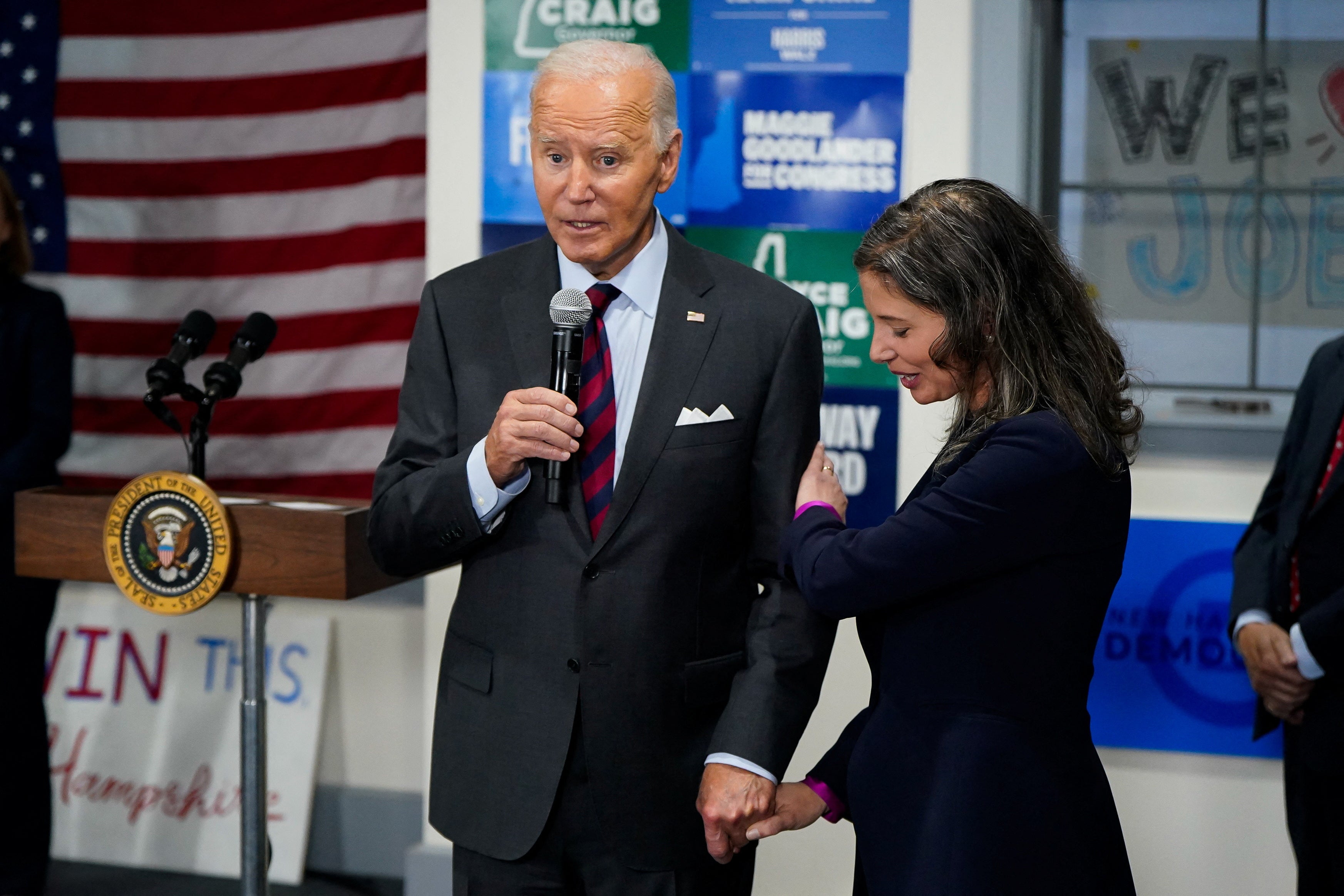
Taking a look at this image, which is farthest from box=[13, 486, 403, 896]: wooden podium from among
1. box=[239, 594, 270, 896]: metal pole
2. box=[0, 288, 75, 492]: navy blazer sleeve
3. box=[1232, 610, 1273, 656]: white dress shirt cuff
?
box=[1232, 610, 1273, 656]: white dress shirt cuff

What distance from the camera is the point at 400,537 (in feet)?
5.98

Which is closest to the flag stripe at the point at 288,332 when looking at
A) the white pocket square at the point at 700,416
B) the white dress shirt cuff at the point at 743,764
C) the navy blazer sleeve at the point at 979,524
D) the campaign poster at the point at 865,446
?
the campaign poster at the point at 865,446

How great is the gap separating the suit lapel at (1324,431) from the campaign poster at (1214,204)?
662 millimetres

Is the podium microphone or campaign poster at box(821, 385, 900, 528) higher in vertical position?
the podium microphone

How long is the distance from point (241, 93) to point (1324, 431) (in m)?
3.17

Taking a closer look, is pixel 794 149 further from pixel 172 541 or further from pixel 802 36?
pixel 172 541

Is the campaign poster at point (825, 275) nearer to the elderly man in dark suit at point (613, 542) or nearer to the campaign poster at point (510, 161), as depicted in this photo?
the campaign poster at point (510, 161)

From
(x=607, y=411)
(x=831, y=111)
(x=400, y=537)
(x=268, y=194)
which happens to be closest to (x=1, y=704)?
(x=268, y=194)

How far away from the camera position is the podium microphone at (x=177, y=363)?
105 inches

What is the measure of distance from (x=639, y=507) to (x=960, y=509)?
448 millimetres

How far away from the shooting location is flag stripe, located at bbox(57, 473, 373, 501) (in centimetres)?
393

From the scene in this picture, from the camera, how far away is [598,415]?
6.07 ft

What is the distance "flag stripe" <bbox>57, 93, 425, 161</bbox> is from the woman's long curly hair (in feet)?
8.08

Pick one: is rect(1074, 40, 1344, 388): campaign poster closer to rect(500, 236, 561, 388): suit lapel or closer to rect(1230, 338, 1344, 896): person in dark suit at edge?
rect(1230, 338, 1344, 896): person in dark suit at edge
